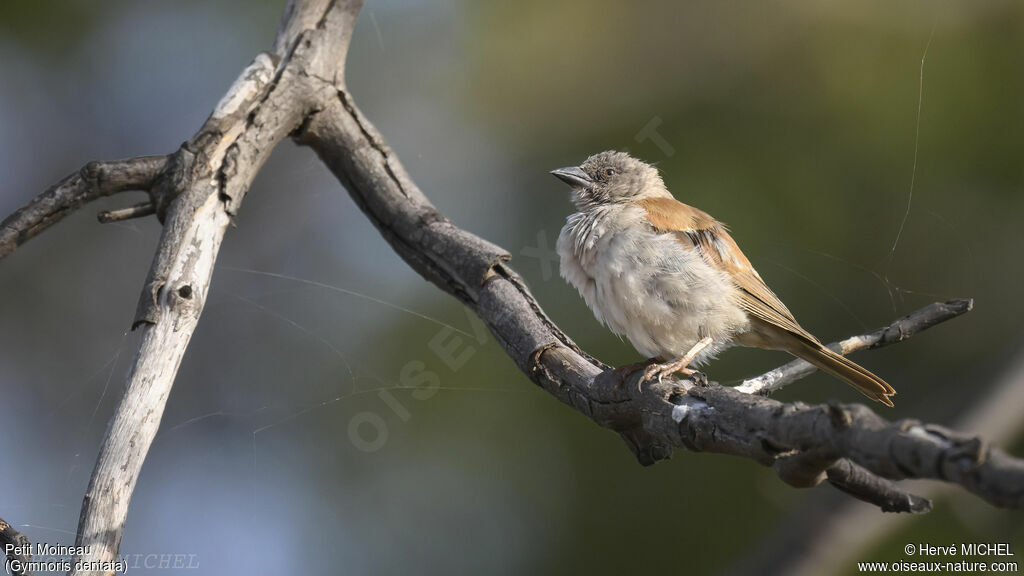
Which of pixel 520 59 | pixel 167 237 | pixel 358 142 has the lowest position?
pixel 167 237

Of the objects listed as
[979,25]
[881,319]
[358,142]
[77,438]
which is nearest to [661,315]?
[358,142]

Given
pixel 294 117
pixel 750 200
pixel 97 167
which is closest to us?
pixel 97 167

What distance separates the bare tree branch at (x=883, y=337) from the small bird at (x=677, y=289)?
16cm

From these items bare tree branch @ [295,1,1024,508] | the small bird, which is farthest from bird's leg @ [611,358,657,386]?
the small bird

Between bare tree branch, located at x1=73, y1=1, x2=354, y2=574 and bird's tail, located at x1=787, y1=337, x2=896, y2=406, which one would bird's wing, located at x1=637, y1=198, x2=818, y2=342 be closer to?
bird's tail, located at x1=787, y1=337, x2=896, y2=406

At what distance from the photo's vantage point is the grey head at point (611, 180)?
13.8 feet

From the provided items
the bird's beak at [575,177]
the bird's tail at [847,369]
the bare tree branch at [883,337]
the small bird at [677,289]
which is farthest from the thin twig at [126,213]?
the bird's tail at [847,369]

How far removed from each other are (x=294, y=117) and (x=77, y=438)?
2650 mm

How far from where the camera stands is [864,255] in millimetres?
4984

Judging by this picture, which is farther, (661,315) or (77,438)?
(77,438)

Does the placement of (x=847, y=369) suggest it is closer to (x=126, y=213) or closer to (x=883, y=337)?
(x=883, y=337)

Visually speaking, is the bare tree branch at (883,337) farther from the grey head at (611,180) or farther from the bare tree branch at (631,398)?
the grey head at (611,180)

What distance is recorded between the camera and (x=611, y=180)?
426cm

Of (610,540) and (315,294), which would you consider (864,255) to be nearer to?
(610,540)
